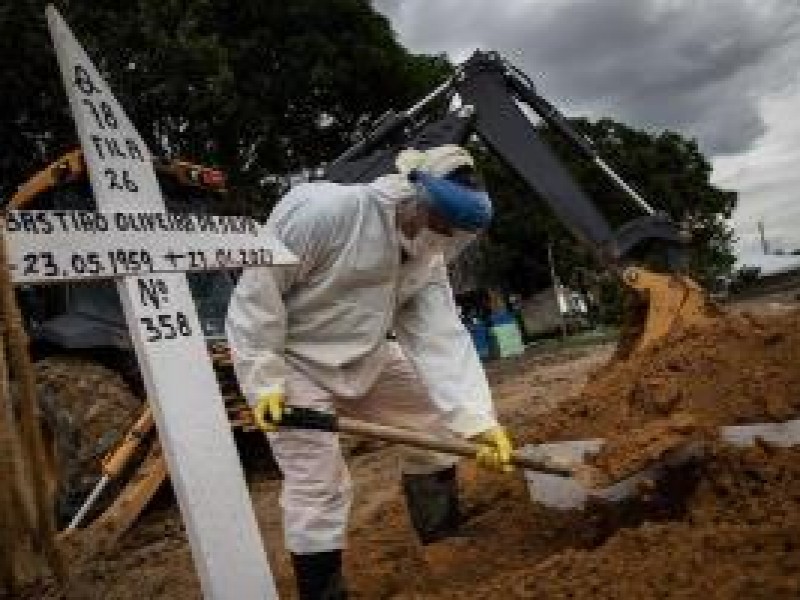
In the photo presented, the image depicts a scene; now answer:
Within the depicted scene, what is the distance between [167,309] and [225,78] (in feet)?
43.2

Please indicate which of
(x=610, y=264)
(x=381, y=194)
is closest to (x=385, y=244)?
(x=381, y=194)

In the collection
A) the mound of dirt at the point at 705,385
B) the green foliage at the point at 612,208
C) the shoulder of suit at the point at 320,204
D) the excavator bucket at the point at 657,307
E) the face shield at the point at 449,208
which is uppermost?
the green foliage at the point at 612,208

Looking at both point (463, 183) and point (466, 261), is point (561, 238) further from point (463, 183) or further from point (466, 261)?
point (463, 183)

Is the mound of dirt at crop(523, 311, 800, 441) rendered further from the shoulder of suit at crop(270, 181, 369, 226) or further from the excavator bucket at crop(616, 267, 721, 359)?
the shoulder of suit at crop(270, 181, 369, 226)

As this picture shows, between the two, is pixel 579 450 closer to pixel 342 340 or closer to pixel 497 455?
pixel 497 455

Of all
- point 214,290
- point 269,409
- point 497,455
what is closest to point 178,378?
point 269,409

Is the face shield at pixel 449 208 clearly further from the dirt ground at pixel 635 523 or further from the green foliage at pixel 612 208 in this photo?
the green foliage at pixel 612 208

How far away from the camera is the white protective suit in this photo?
3.90 meters

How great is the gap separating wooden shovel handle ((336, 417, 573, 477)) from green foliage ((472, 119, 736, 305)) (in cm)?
2118

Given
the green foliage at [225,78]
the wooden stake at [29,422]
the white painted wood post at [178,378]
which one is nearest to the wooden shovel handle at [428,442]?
the white painted wood post at [178,378]

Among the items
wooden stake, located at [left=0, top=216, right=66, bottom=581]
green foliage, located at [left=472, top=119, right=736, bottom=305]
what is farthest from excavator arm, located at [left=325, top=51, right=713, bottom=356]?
green foliage, located at [left=472, top=119, right=736, bottom=305]

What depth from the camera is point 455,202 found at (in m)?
3.89

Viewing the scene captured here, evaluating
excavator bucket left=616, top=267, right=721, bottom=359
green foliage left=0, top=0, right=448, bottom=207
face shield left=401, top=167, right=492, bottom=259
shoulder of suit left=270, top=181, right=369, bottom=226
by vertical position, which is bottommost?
excavator bucket left=616, top=267, right=721, bottom=359

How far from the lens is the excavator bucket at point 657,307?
20.7ft
